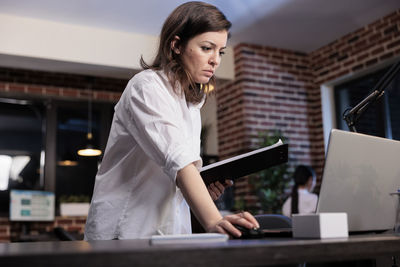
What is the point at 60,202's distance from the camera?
593cm

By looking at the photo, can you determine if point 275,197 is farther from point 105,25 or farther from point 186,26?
point 186,26

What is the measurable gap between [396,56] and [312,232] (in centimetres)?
467

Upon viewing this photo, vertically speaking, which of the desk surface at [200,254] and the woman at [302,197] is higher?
the woman at [302,197]

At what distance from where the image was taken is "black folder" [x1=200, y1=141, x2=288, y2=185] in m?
1.38

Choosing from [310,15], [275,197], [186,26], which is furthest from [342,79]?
[186,26]

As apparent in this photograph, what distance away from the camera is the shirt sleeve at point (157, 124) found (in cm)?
114

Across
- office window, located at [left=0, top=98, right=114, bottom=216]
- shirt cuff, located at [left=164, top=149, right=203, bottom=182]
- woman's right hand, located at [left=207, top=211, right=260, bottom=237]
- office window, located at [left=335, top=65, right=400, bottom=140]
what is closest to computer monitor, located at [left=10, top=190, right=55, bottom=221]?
office window, located at [left=0, top=98, right=114, bottom=216]

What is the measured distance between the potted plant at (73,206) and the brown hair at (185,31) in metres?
4.64

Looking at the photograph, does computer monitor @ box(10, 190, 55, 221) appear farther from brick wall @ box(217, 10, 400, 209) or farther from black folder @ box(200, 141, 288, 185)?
black folder @ box(200, 141, 288, 185)

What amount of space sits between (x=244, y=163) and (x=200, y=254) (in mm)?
713

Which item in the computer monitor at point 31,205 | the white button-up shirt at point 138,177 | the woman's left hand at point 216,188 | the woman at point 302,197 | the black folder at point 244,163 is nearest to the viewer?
the white button-up shirt at point 138,177

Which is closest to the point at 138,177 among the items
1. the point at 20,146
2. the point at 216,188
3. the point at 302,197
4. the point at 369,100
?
the point at 216,188

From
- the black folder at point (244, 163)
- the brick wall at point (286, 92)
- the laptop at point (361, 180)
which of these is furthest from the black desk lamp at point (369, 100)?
the brick wall at point (286, 92)

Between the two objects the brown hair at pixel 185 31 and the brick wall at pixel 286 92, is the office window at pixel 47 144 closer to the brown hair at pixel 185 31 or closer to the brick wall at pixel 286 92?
→ the brick wall at pixel 286 92
